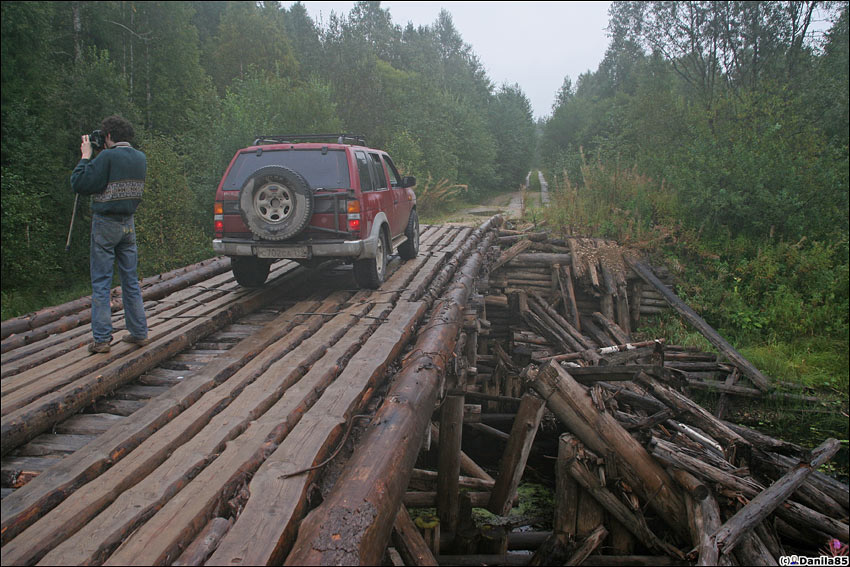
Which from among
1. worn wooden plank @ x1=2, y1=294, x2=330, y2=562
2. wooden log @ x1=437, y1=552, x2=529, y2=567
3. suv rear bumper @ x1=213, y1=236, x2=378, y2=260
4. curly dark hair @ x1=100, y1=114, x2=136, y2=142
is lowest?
wooden log @ x1=437, y1=552, x2=529, y2=567

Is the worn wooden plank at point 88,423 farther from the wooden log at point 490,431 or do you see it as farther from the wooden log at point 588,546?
the wooden log at point 490,431

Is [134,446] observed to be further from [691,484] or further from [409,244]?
[409,244]

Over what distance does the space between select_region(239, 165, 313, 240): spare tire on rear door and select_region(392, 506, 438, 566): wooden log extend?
3460 millimetres

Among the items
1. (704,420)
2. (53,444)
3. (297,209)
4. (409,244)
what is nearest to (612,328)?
(409,244)

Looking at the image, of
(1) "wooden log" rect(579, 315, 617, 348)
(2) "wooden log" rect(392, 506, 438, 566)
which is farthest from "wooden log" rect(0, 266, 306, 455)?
(1) "wooden log" rect(579, 315, 617, 348)

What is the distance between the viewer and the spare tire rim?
6.12m

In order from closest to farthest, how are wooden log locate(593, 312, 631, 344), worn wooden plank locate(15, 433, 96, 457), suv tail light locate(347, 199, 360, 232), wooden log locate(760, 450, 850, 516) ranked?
1. worn wooden plank locate(15, 433, 96, 457)
2. wooden log locate(760, 450, 850, 516)
3. suv tail light locate(347, 199, 360, 232)
4. wooden log locate(593, 312, 631, 344)

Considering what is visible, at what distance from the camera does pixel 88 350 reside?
477 cm

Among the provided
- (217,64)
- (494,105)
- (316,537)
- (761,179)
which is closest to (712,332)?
(761,179)

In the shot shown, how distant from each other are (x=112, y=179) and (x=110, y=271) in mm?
819

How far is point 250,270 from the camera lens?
23.9 ft

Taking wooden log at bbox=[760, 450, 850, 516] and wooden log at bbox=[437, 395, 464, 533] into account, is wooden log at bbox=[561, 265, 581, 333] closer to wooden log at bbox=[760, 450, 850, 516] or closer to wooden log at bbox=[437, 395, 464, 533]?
wooden log at bbox=[760, 450, 850, 516]

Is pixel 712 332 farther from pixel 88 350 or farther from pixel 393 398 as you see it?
pixel 88 350

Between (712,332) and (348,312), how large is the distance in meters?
8.86
